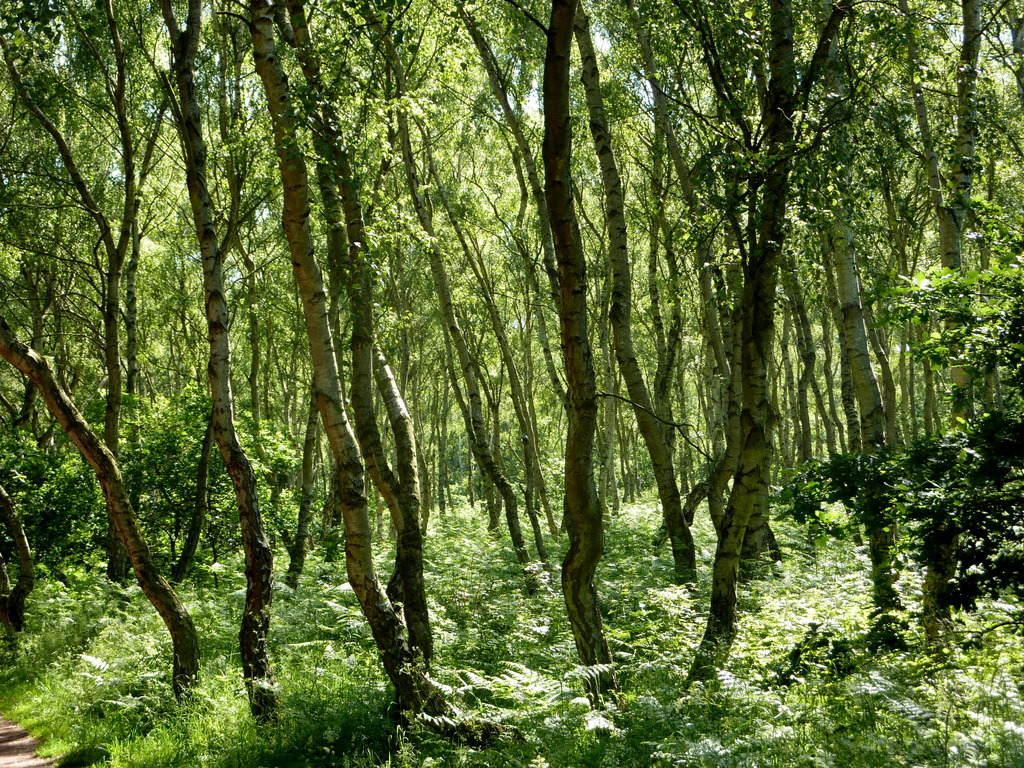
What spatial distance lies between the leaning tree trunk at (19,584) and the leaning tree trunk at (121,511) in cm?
466

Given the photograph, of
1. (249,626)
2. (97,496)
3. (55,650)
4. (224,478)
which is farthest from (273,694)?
(97,496)

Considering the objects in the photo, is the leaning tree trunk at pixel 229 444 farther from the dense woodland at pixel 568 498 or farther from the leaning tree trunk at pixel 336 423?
the leaning tree trunk at pixel 336 423

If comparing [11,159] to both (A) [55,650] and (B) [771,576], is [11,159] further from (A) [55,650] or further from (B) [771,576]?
(B) [771,576]

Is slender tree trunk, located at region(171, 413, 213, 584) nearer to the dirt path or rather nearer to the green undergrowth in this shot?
the green undergrowth

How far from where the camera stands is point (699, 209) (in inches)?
260

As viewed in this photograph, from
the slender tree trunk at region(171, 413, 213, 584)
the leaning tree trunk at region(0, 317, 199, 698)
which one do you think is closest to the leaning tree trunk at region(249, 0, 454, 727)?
the leaning tree trunk at region(0, 317, 199, 698)

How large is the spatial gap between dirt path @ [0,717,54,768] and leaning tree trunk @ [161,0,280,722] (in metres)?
1.86

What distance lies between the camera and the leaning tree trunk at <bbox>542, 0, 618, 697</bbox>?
5.45 meters

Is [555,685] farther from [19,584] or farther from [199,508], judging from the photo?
[19,584]

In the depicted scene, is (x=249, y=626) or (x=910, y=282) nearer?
(x=910, y=282)

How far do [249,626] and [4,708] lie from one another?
406cm

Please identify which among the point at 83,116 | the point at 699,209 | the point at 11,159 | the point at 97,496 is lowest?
the point at 97,496

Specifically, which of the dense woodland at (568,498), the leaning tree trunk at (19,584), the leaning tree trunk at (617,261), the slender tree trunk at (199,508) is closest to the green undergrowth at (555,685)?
the dense woodland at (568,498)

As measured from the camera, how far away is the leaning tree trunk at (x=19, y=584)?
1092 cm
